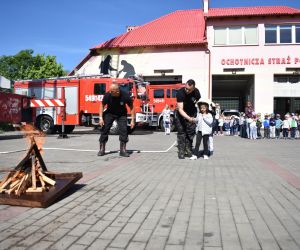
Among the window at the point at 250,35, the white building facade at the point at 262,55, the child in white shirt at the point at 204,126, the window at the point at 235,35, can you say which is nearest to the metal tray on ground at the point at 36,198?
the child in white shirt at the point at 204,126

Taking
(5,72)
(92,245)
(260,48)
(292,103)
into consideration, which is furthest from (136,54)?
(5,72)

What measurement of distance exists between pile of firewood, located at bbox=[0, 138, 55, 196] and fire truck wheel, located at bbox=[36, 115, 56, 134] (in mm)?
14749

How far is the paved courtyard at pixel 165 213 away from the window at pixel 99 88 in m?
13.1

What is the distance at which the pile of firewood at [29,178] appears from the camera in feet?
15.4

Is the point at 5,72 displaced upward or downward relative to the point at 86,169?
upward

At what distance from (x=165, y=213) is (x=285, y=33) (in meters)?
28.9

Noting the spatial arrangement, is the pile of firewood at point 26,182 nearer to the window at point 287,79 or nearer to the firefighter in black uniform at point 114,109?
the firefighter in black uniform at point 114,109

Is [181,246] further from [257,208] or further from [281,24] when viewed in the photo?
[281,24]

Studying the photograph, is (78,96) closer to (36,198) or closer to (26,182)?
(26,182)

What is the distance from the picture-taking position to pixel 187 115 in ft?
30.3

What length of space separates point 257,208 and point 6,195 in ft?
9.61

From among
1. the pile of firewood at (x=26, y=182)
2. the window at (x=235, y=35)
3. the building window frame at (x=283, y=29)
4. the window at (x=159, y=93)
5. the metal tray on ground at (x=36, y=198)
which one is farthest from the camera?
the window at (x=235, y=35)

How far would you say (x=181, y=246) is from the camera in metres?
3.25

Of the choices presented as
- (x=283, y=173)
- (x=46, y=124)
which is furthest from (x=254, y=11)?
(x=283, y=173)
